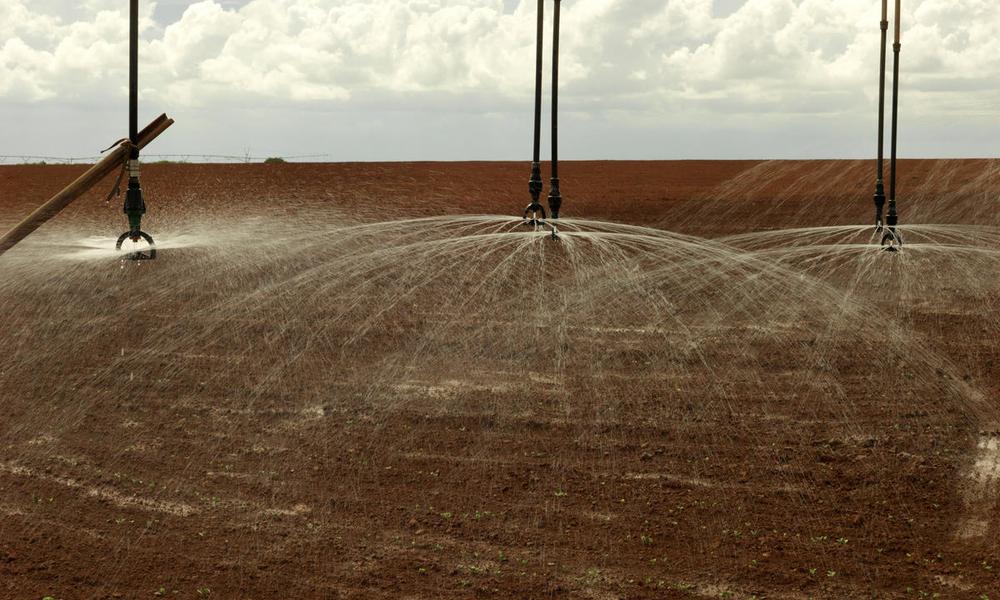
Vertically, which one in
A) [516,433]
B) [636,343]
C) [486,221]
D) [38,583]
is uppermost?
[486,221]

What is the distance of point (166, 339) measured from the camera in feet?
26.2

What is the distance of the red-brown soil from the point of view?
5145 millimetres

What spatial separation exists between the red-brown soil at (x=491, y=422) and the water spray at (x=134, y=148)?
1.94 ft

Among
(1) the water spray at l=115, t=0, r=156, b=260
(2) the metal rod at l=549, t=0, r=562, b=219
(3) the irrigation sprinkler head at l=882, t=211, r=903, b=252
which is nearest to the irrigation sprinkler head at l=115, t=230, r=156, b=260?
A: (1) the water spray at l=115, t=0, r=156, b=260

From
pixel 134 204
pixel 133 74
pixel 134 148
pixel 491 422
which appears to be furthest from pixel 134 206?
pixel 491 422

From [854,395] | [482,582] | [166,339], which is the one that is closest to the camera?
[482,582]

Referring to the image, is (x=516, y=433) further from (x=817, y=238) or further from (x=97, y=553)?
(x=817, y=238)

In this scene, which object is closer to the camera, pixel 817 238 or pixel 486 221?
pixel 486 221

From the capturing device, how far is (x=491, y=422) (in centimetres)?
666

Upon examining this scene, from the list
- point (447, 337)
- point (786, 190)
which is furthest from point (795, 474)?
point (786, 190)

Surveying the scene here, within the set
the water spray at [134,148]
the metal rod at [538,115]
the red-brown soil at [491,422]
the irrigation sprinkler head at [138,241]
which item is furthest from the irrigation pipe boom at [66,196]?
the metal rod at [538,115]

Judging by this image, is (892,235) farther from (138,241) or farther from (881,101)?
(138,241)

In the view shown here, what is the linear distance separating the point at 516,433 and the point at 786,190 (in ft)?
46.7

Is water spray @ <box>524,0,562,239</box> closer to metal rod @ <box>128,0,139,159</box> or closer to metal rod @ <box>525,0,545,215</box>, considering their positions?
metal rod @ <box>525,0,545,215</box>
